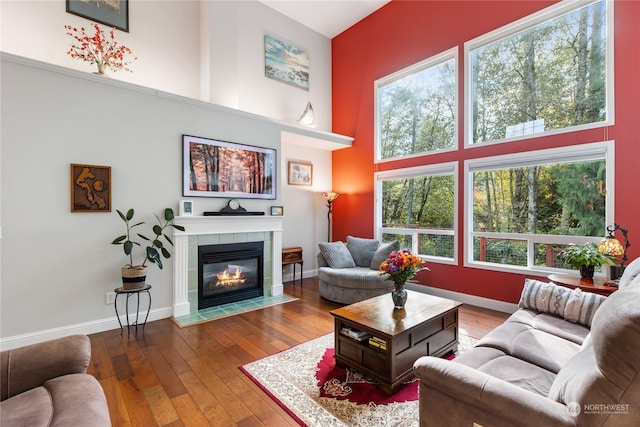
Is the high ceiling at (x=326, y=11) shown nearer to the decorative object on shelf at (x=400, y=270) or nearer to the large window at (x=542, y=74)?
the large window at (x=542, y=74)

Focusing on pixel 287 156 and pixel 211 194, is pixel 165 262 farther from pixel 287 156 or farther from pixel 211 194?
pixel 287 156

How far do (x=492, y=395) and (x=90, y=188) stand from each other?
3.87 m

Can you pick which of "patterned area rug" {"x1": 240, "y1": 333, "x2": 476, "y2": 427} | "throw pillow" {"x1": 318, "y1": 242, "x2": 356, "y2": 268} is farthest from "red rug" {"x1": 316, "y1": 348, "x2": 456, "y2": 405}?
"throw pillow" {"x1": 318, "y1": 242, "x2": 356, "y2": 268}

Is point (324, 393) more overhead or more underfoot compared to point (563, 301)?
more underfoot

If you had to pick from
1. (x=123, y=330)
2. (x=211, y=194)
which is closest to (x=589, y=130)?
(x=211, y=194)

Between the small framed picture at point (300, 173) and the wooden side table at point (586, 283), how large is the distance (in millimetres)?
4101

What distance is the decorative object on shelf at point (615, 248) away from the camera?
2680mm

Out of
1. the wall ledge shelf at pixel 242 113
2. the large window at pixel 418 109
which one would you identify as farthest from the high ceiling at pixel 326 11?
the wall ledge shelf at pixel 242 113

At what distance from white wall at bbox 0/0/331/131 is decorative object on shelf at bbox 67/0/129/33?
64 millimetres

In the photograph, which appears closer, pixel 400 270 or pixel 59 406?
pixel 59 406

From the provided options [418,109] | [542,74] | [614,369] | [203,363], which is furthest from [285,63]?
[614,369]

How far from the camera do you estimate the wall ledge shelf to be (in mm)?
2809

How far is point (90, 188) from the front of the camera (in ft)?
10.2

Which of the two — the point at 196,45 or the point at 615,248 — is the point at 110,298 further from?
the point at 615,248
